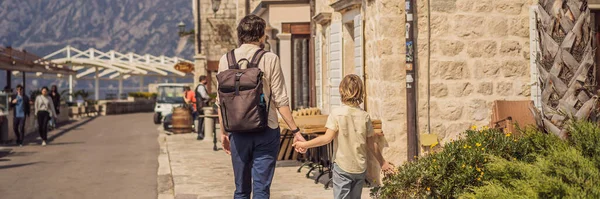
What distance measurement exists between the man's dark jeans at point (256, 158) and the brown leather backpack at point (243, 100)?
0.33ft

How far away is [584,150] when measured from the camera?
6.18 m

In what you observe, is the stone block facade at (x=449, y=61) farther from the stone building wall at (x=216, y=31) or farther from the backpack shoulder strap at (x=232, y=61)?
the stone building wall at (x=216, y=31)

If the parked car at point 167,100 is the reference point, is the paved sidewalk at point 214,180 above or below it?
below

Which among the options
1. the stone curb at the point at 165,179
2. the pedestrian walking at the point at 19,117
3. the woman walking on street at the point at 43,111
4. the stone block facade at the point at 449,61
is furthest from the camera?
the pedestrian walking at the point at 19,117

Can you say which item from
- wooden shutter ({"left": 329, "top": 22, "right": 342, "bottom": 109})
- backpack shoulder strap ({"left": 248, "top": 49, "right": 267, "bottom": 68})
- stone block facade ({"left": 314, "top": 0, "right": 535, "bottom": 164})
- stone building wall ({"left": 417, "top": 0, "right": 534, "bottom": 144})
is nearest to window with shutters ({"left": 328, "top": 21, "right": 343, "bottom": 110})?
wooden shutter ({"left": 329, "top": 22, "right": 342, "bottom": 109})

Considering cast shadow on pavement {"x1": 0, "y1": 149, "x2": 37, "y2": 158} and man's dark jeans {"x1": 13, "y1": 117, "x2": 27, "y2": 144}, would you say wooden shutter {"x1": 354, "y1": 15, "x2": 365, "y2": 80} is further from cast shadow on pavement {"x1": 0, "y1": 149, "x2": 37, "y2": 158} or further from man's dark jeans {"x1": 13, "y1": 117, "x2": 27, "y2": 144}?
man's dark jeans {"x1": 13, "y1": 117, "x2": 27, "y2": 144}

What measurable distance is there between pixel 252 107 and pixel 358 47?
18.7 feet

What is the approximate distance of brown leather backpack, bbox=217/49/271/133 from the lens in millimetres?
5980

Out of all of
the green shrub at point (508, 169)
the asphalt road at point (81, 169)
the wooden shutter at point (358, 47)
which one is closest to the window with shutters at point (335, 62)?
the wooden shutter at point (358, 47)

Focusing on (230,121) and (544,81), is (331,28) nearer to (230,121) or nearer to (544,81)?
(544,81)

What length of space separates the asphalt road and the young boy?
4.43 metres

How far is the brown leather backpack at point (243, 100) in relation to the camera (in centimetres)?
598

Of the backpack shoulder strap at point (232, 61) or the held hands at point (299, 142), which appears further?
the held hands at point (299, 142)

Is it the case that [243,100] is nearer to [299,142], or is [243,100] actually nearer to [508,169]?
[299,142]
